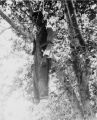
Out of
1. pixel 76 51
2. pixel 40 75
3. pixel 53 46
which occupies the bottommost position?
pixel 40 75

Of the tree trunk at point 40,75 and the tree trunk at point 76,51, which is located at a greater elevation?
the tree trunk at point 76,51

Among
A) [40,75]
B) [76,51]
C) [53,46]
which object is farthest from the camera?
[53,46]

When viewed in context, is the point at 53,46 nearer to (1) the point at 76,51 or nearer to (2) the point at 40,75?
(2) the point at 40,75

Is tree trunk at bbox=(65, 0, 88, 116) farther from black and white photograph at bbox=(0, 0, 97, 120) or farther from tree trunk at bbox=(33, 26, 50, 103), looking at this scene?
Answer: tree trunk at bbox=(33, 26, 50, 103)

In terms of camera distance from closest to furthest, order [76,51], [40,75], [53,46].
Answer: [76,51] → [40,75] → [53,46]

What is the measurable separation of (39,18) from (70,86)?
2285mm

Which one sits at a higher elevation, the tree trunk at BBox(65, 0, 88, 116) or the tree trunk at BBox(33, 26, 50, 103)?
the tree trunk at BBox(65, 0, 88, 116)

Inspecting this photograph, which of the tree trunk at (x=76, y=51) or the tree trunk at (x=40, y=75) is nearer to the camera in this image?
the tree trunk at (x=76, y=51)

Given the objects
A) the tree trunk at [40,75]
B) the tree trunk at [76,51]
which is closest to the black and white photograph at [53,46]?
the tree trunk at [40,75]

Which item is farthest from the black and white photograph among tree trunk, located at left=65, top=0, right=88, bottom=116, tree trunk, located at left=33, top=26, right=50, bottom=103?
tree trunk, located at left=65, top=0, right=88, bottom=116

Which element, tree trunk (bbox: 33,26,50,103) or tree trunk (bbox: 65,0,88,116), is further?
tree trunk (bbox: 33,26,50,103)

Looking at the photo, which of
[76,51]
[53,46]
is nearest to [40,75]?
[53,46]

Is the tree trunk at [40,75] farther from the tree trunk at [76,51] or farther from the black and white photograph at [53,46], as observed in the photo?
the tree trunk at [76,51]

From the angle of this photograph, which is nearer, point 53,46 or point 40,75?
point 40,75
